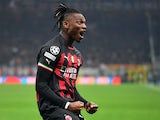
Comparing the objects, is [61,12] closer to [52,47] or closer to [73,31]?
[73,31]

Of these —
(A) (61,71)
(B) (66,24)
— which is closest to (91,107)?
(A) (61,71)

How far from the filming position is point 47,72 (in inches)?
215

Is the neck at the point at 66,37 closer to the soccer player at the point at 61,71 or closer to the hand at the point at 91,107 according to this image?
the soccer player at the point at 61,71

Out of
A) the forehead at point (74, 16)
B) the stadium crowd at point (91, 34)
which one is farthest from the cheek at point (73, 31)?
the stadium crowd at point (91, 34)

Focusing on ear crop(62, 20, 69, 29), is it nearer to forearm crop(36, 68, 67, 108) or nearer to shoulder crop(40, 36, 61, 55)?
shoulder crop(40, 36, 61, 55)

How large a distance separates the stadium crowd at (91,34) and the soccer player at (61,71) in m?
44.8

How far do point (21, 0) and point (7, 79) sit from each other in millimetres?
12180

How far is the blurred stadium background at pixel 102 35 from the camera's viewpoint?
49.7m

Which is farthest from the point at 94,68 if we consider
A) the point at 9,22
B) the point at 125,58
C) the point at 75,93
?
the point at 75,93

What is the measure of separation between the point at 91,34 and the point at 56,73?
49.8 metres

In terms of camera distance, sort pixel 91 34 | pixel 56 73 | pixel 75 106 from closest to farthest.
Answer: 1. pixel 75 106
2. pixel 56 73
3. pixel 91 34

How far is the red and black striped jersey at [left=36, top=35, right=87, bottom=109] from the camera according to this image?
5461 mm

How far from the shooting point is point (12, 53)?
5309 centimetres

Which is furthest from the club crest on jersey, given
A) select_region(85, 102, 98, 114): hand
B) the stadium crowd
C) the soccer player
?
the stadium crowd
